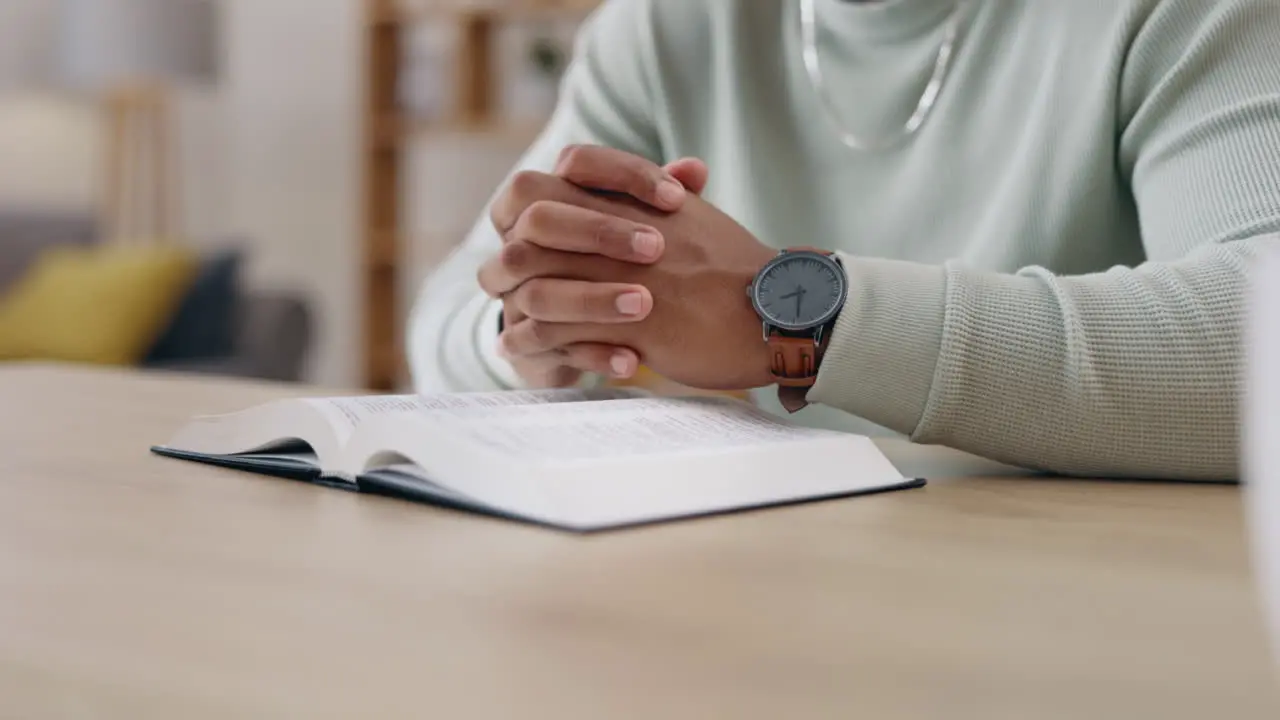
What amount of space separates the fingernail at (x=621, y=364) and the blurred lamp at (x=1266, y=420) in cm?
58

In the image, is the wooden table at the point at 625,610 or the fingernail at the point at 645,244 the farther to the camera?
the fingernail at the point at 645,244

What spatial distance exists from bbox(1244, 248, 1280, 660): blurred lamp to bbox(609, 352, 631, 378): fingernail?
22.9 inches

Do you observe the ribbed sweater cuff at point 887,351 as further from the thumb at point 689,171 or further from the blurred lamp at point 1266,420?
the blurred lamp at point 1266,420

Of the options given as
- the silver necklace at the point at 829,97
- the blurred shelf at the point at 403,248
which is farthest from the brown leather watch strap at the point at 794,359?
the blurred shelf at the point at 403,248

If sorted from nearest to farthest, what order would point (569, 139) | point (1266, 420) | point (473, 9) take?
1. point (1266, 420)
2. point (569, 139)
3. point (473, 9)

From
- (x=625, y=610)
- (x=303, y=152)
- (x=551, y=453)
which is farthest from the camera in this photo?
(x=303, y=152)

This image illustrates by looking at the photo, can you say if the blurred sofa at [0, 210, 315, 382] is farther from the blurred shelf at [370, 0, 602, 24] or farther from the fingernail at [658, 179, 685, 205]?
the fingernail at [658, 179, 685, 205]

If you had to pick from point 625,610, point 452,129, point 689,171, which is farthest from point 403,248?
point 625,610

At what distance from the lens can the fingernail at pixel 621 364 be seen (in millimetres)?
819

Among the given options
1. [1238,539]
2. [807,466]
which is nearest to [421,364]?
[807,466]

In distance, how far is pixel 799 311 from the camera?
0.76m

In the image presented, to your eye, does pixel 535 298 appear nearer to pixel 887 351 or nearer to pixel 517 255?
pixel 517 255

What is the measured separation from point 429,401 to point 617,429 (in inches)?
5.4

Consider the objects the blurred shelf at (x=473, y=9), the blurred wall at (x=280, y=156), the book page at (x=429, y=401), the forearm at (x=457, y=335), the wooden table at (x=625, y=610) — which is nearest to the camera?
the wooden table at (x=625, y=610)
